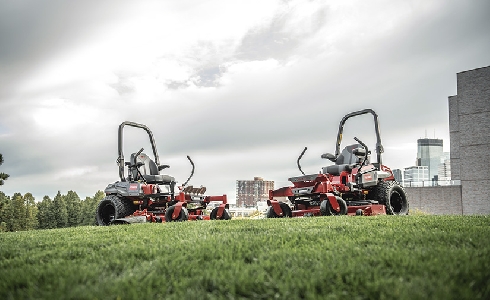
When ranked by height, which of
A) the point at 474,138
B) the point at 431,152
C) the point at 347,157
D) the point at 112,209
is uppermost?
the point at 431,152

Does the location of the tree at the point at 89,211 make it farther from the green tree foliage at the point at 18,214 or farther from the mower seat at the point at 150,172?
the mower seat at the point at 150,172

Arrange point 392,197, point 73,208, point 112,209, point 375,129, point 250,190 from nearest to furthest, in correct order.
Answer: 1. point 375,129
2. point 112,209
3. point 392,197
4. point 250,190
5. point 73,208

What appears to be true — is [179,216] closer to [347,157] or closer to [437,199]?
[347,157]

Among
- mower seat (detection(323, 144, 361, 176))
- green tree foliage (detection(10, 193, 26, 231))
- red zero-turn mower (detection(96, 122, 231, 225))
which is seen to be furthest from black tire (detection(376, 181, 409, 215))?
green tree foliage (detection(10, 193, 26, 231))

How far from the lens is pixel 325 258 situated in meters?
3.75

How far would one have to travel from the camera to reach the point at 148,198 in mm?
12227

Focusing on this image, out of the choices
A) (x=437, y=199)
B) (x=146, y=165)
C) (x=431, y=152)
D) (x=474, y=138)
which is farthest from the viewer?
(x=431, y=152)

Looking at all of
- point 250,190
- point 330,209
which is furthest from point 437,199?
point 330,209

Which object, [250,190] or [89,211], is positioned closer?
[250,190]

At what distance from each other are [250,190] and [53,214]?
42.4 meters

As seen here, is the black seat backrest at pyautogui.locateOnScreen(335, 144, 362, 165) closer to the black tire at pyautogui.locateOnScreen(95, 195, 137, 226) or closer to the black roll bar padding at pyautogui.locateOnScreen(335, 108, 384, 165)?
the black roll bar padding at pyautogui.locateOnScreen(335, 108, 384, 165)

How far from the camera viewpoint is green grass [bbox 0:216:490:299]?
2887 millimetres

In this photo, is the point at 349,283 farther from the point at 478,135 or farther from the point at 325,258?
the point at 478,135

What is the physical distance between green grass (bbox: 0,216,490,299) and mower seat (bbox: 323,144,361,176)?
6.71 m
